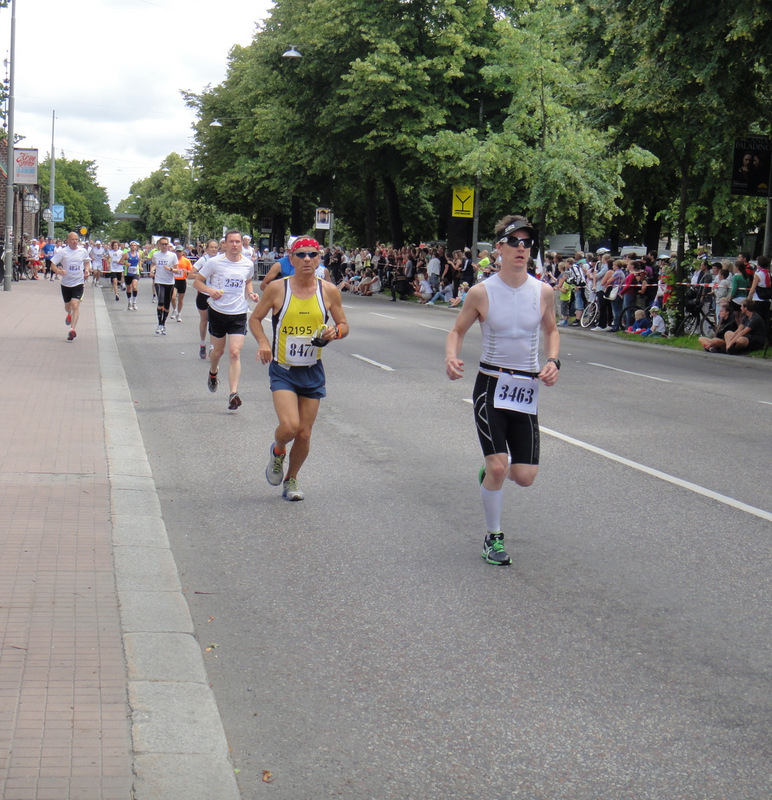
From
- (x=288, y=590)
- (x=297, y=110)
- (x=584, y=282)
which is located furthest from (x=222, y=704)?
(x=297, y=110)

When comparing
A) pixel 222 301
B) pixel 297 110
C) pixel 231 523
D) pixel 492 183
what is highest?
pixel 297 110

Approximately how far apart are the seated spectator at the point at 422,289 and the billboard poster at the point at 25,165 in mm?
13704

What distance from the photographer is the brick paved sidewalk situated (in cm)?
351

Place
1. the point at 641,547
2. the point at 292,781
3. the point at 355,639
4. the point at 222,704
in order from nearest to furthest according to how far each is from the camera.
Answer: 1. the point at 292,781
2. the point at 222,704
3. the point at 355,639
4. the point at 641,547

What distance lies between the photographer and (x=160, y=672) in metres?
4.35

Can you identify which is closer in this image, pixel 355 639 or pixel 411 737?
pixel 411 737

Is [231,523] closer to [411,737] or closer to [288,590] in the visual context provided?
[288,590]

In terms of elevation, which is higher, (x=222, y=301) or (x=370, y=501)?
(x=222, y=301)

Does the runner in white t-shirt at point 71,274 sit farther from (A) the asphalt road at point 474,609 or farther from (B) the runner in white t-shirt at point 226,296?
(A) the asphalt road at point 474,609

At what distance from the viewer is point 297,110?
44.8 meters

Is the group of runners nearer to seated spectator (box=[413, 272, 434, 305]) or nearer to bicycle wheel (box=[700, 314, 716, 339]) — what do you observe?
bicycle wheel (box=[700, 314, 716, 339])

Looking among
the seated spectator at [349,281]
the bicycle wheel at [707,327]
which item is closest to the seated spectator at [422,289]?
the seated spectator at [349,281]

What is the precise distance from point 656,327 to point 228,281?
1481 centimetres

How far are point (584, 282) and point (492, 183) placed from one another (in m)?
8.96
